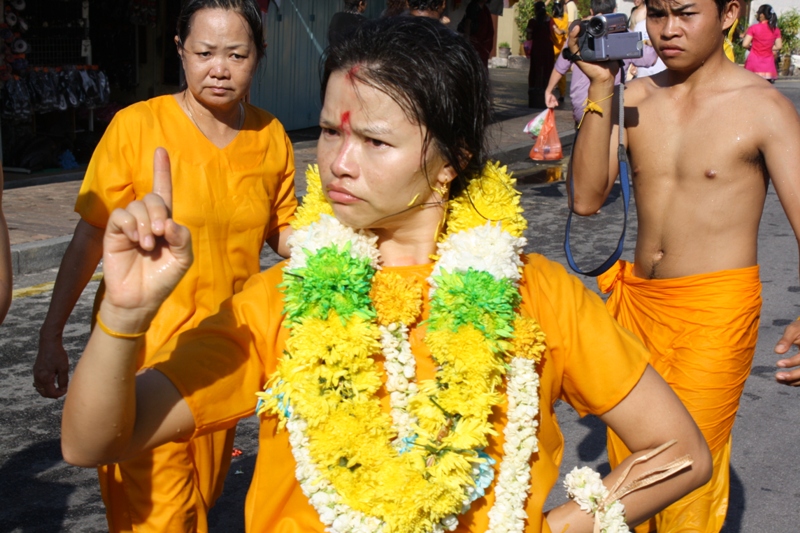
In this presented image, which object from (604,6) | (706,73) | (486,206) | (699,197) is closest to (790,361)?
(699,197)

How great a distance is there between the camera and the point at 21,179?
1039cm

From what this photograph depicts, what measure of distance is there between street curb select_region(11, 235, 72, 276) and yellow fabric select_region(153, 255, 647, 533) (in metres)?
5.76

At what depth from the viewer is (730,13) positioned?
3.58 meters

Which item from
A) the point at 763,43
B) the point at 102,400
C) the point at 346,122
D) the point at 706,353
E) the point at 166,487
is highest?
the point at 346,122

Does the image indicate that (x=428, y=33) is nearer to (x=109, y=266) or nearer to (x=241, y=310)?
(x=241, y=310)

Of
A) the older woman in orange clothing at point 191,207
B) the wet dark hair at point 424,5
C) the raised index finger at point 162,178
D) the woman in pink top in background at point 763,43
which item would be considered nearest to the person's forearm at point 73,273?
the older woman in orange clothing at point 191,207

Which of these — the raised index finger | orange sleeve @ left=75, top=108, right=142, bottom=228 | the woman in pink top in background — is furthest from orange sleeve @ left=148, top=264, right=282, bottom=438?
the woman in pink top in background

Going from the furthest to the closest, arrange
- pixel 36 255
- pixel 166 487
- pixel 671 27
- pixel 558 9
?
pixel 558 9 < pixel 36 255 < pixel 671 27 < pixel 166 487

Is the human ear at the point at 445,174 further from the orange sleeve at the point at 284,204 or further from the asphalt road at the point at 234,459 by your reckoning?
the asphalt road at the point at 234,459

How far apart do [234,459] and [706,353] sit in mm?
2304

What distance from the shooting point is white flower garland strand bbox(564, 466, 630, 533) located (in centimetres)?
206

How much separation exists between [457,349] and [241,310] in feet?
1.45

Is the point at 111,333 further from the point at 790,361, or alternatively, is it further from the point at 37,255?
the point at 37,255

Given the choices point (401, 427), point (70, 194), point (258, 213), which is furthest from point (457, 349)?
point (70, 194)
